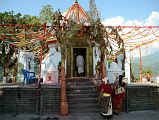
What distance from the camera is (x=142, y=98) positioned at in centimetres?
1197

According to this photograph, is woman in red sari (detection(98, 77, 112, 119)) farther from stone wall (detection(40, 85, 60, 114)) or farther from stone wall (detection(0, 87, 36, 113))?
stone wall (detection(0, 87, 36, 113))

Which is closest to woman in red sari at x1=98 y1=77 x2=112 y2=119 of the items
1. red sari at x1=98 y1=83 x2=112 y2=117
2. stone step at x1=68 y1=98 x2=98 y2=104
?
red sari at x1=98 y1=83 x2=112 y2=117

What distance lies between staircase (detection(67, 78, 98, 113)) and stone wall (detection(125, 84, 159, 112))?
1.60 meters

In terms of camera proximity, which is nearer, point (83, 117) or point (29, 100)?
point (83, 117)

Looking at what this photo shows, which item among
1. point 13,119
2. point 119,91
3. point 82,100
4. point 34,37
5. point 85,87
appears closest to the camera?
point 13,119

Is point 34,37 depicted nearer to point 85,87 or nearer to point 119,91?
point 85,87

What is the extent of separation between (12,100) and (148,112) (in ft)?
20.7

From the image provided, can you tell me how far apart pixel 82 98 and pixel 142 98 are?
292 centimetres

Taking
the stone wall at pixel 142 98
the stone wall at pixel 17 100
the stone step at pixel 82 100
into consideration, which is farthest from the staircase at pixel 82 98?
the stone wall at pixel 17 100

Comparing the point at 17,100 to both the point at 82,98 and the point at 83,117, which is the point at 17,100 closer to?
the point at 82,98

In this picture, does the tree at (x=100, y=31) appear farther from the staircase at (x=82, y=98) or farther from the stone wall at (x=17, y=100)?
the stone wall at (x=17, y=100)

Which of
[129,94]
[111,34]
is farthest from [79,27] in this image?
[129,94]

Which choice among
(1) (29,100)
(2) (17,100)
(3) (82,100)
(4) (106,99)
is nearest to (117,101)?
(4) (106,99)

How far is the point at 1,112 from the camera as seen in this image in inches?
446
